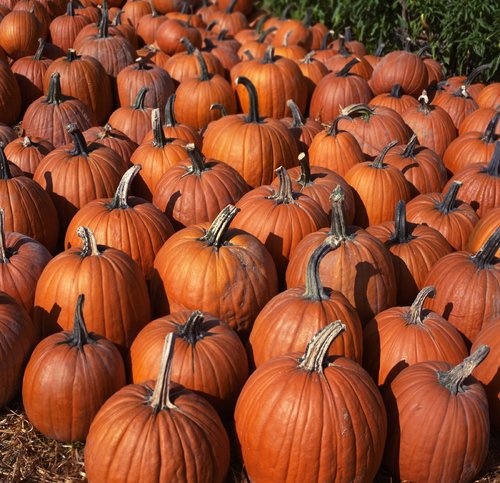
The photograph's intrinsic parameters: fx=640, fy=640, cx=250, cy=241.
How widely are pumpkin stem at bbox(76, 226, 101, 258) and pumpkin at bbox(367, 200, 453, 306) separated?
2.02m

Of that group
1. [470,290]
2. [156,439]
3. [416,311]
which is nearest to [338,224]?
[416,311]

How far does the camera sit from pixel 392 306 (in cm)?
420

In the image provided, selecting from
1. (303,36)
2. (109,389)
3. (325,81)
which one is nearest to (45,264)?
(109,389)

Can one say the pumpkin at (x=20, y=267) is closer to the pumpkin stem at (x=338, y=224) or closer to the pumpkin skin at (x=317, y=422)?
the pumpkin skin at (x=317, y=422)

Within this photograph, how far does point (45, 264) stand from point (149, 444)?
1.77 m

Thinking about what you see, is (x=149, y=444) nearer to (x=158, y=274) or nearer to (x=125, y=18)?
(x=158, y=274)

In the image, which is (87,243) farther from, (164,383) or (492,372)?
(492,372)

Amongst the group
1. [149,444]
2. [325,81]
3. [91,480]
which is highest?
[325,81]

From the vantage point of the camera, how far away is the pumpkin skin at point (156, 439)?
287 cm

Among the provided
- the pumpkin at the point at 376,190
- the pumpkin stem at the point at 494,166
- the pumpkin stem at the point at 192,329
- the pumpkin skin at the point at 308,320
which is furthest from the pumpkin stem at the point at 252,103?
the pumpkin stem at the point at 192,329

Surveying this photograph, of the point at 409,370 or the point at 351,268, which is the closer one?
the point at 409,370

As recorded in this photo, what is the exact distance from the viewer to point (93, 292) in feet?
12.3

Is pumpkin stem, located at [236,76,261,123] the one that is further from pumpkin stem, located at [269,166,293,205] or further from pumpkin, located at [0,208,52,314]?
pumpkin, located at [0,208,52,314]

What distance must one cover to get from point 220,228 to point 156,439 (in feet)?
4.72
